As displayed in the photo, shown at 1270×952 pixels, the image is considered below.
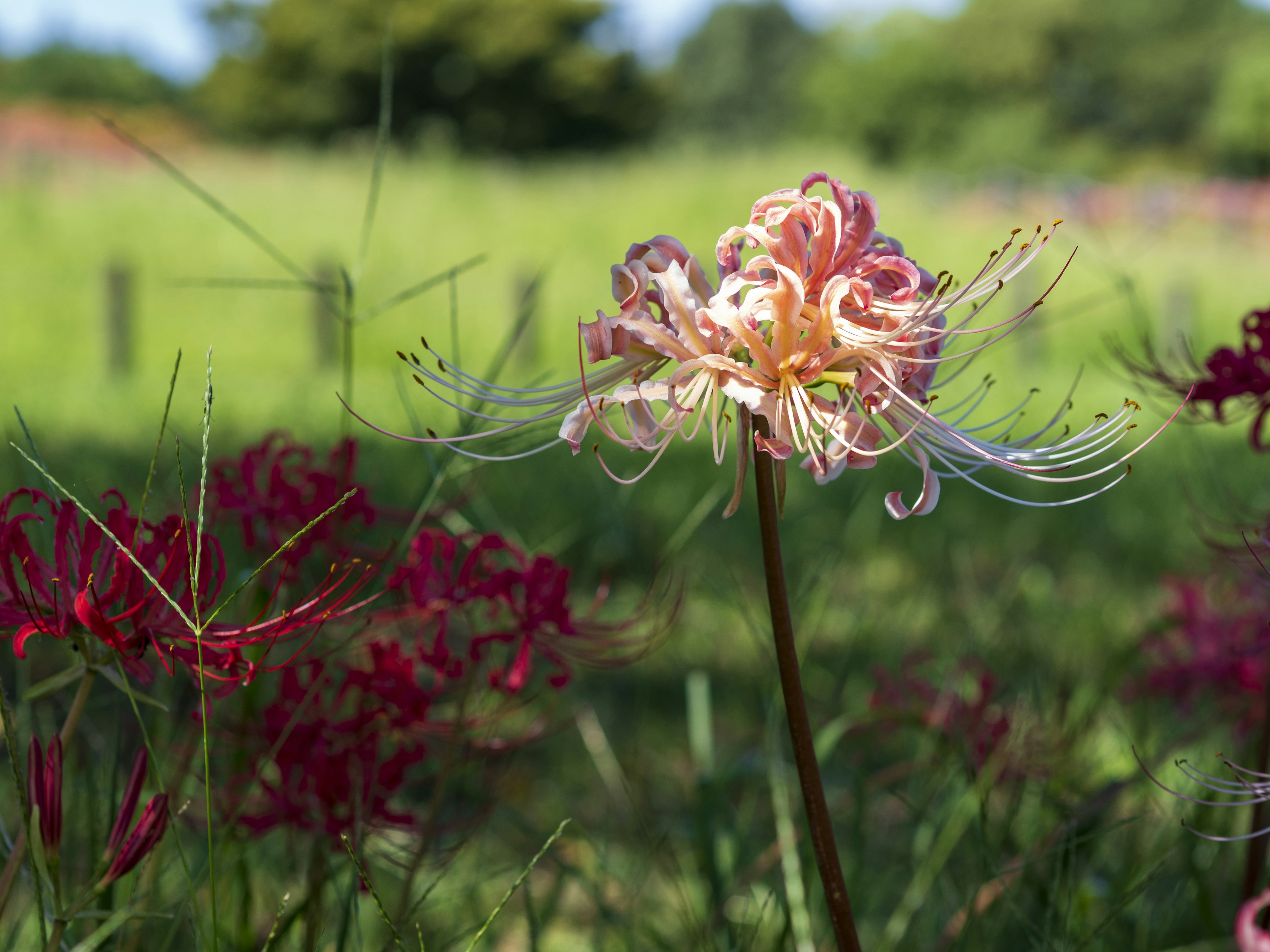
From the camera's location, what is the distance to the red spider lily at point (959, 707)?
1619 millimetres

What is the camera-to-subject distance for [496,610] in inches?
47.8

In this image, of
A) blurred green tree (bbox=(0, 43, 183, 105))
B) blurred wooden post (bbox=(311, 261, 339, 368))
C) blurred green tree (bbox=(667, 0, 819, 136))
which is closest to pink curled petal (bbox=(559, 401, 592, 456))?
blurred wooden post (bbox=(311, 261, 339, 368))

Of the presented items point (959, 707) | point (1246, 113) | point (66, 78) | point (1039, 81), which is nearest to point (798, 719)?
point (959, 707)

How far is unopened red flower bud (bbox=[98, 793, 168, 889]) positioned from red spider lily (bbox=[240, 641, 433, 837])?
0.94 feet

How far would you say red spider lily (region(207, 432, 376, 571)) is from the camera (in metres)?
1.25

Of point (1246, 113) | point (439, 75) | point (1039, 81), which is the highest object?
point (1039, 81)

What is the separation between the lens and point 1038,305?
88 cm

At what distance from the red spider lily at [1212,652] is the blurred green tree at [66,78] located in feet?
141

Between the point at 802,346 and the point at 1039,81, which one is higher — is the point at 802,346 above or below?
below

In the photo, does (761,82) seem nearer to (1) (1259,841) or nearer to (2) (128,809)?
(1) (1259,841)

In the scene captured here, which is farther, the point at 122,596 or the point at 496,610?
Result: the point at 496,610

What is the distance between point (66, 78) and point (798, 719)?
47.5 metres

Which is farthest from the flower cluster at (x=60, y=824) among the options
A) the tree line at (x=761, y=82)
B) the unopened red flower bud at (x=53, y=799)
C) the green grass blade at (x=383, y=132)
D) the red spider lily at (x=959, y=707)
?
the tree line at (x=761, y=82)

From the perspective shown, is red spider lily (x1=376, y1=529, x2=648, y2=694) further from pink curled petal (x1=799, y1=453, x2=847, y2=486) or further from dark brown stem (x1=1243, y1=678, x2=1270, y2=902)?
dark brown stem (x1=1243, y1=678, x2=1270, y2=902)
